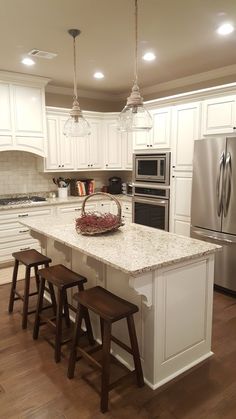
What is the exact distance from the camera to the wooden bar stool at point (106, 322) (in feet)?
6.06

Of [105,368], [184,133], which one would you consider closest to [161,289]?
[105,368]

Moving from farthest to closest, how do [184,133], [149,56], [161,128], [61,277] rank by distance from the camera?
[161,128], [184,133], [149,56], [61,277]

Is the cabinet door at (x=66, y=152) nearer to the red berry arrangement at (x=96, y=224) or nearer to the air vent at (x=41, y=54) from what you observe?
the air vent at (x=41, y=54)

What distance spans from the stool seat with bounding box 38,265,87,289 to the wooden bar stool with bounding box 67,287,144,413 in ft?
0.73

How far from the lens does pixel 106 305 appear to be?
1.98 m

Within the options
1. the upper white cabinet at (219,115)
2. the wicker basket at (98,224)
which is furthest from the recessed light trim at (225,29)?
the wicker basket at (98,224)

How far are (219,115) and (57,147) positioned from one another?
263cm

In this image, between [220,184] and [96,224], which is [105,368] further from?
[220,184]

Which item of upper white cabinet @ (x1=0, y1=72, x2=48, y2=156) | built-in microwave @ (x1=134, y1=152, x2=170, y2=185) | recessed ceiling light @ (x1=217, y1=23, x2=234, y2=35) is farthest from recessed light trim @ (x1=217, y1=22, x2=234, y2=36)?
upper white cabinet @ (x1=0, y1=72, x2=48, y2=156)

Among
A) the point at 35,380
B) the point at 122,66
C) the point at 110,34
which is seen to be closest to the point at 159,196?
the point at 122,66

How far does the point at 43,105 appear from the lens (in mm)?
4594

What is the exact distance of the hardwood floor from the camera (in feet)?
6.10

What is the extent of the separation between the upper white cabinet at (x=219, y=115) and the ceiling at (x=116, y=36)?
21.8 inches

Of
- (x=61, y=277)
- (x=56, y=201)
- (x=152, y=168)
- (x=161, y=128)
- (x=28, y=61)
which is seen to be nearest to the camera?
(x=61, y=277)
